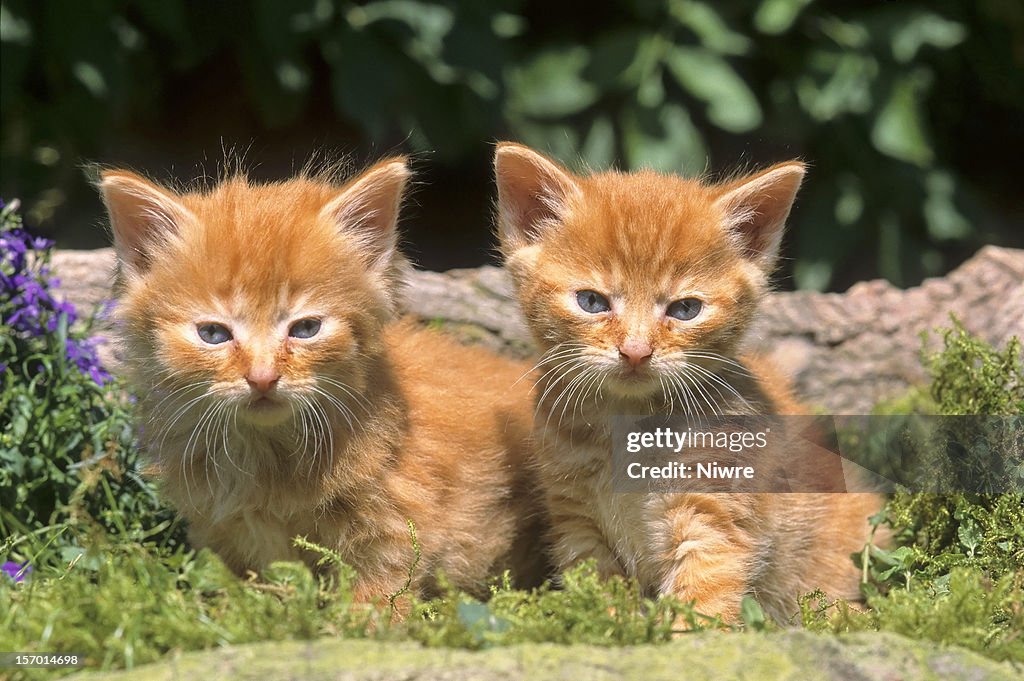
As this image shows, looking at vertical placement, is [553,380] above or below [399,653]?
above

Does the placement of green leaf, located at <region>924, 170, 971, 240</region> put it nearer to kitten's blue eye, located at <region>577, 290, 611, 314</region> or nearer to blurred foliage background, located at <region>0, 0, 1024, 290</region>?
blurred foliage background, located at <region>0, 0, 1024, 290</region>

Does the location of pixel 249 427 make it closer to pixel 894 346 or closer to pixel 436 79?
pixel 436 79

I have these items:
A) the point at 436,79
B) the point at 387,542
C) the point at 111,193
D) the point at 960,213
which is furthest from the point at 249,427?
the point at 960,213

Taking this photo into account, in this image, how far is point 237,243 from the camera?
287 centimetres

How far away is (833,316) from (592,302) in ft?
6.78

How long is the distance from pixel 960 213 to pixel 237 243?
3840mm

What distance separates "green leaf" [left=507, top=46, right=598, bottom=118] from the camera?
5.05 metres

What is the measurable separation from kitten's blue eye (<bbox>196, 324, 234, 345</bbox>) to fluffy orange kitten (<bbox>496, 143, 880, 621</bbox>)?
31.8 inches

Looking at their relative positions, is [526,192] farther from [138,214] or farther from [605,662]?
[605,662]

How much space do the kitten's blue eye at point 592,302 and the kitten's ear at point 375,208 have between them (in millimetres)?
533

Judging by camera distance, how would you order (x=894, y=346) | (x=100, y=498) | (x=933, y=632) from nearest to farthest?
(x=933, y=632), (x=100, y=498), (x=894, y=346)

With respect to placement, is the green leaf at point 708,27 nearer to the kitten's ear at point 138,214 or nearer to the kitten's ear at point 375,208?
the kitten's ear at point 375,208

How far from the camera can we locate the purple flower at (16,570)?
2971mm

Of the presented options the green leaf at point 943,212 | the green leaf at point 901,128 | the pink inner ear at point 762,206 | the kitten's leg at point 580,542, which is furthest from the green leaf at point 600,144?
the kitten's leg at point 580,542
